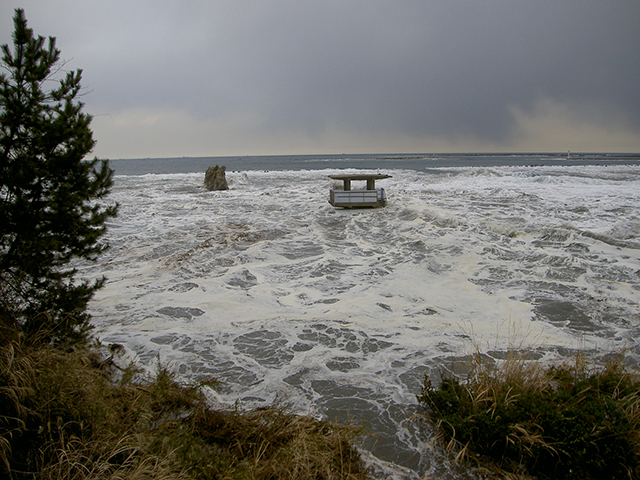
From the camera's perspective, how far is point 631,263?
9.05 m

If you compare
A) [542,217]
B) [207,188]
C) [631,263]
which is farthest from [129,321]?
[207,188]

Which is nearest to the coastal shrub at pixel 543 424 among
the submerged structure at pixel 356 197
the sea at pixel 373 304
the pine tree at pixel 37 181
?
the sea at pixel 373 304

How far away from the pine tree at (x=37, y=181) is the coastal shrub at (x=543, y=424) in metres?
4.17

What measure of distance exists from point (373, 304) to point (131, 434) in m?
5.02

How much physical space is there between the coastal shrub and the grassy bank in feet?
3.34

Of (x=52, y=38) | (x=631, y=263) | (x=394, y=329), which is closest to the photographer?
(x=52, y=38)

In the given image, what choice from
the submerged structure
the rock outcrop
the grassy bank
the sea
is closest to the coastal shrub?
the sea

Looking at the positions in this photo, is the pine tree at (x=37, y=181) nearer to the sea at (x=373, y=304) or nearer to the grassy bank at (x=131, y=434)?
the grassy bank at (x=131, y=434)

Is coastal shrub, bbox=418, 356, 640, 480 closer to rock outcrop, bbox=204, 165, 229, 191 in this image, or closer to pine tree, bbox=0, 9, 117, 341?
pine tree, bbox=0, 9, 117, 341

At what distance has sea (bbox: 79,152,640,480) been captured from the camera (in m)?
4.73

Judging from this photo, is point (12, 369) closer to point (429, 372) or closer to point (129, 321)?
point (129, 321)

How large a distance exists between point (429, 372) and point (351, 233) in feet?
28.7

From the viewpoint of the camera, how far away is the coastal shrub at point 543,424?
3229 millimetres

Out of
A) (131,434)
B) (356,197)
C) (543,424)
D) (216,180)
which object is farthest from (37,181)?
(216,180)
